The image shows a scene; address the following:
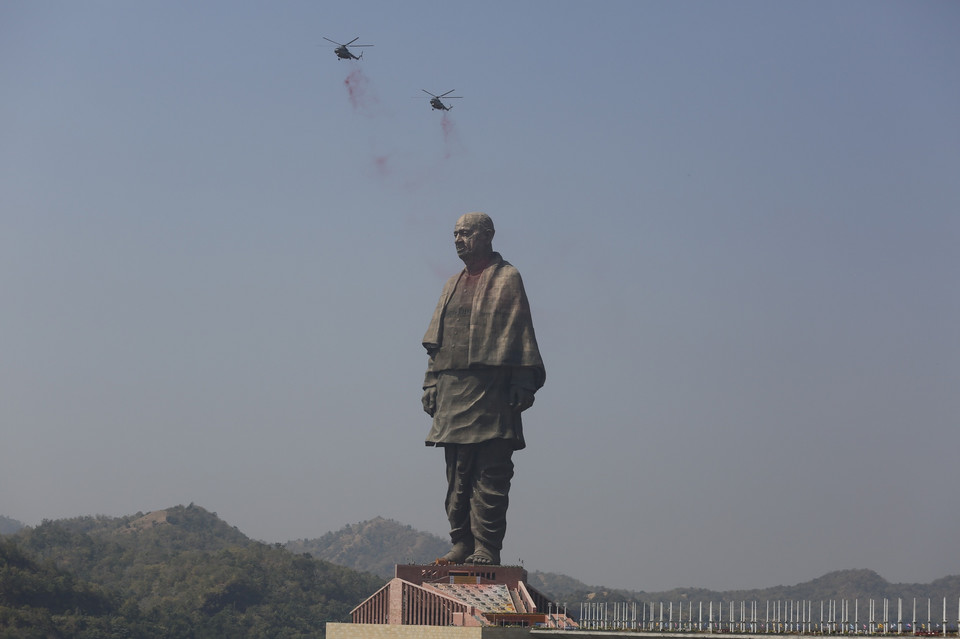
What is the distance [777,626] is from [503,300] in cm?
1779

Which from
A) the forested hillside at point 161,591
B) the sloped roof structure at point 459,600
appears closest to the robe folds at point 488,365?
the sloped roof structure at point 459,600

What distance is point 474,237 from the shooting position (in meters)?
64.9

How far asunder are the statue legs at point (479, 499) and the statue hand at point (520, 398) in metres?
1.55

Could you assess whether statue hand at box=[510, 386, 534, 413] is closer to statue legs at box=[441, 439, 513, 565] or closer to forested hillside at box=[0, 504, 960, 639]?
statue legs at box=[441, 439, 513, 565]

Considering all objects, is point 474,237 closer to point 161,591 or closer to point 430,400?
point 430,400

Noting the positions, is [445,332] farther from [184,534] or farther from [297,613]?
[184,534]

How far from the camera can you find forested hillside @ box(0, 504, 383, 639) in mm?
102000

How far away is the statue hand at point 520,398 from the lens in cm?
6300

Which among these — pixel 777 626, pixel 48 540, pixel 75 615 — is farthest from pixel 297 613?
pixel 777 626

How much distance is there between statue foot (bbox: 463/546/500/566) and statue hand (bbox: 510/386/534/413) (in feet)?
19.0

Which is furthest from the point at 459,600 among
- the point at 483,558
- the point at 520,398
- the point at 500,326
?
the point at 500,326

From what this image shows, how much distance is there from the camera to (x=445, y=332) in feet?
213

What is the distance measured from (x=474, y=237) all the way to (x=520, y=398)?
23.3ft

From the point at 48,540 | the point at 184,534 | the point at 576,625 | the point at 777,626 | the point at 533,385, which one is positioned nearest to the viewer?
the point at 777,626
